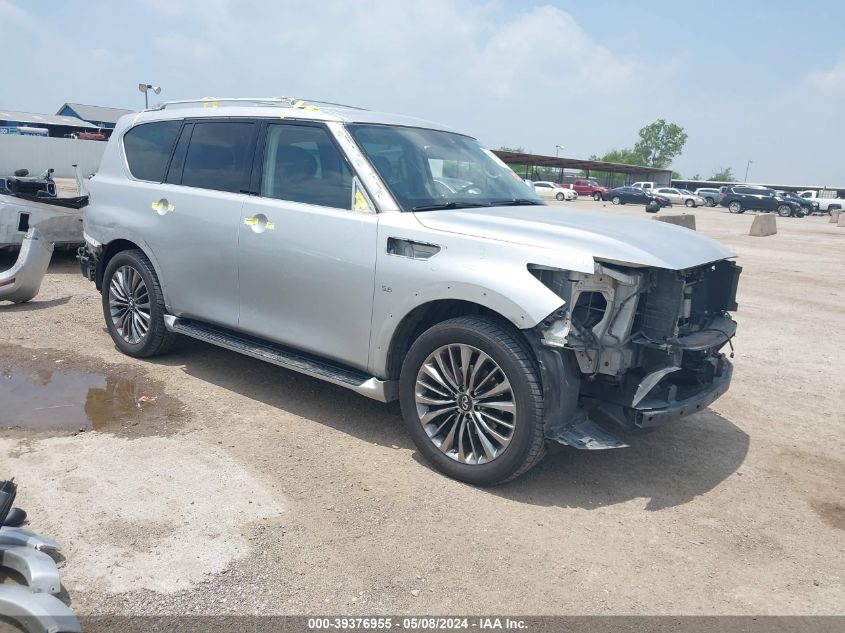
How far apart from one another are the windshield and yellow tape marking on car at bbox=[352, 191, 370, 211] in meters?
0.18

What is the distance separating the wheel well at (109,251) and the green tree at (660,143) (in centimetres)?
13164

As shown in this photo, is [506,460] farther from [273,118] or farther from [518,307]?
[273,118]

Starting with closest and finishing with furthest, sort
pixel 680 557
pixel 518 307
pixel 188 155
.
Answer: pixel 680 557 → pixel 518 307 → pixel 188 155

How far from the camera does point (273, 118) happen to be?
4.76m

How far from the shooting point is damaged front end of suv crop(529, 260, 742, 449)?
11.6 ft

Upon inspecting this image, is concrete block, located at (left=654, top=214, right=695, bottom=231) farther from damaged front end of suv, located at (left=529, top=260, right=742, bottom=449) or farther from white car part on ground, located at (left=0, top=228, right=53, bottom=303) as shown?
damaged front end of suv, located at (left=529, top=260, right=742, bottom=449)

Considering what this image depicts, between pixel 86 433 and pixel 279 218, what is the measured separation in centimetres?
183

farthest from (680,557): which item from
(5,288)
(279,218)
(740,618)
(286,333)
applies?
(5,288)

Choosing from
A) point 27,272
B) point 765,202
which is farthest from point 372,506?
point 765,202

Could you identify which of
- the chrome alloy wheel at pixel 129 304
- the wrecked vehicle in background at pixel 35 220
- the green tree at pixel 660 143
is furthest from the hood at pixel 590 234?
the green tree at pixel 660 143

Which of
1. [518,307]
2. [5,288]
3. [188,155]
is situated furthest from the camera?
[5,288]

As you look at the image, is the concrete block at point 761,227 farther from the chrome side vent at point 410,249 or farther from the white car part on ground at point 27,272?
the chrome side vent at point 410,249

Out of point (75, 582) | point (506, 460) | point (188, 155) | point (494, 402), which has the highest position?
point (188, 155)

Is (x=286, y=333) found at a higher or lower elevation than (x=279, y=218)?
lower
